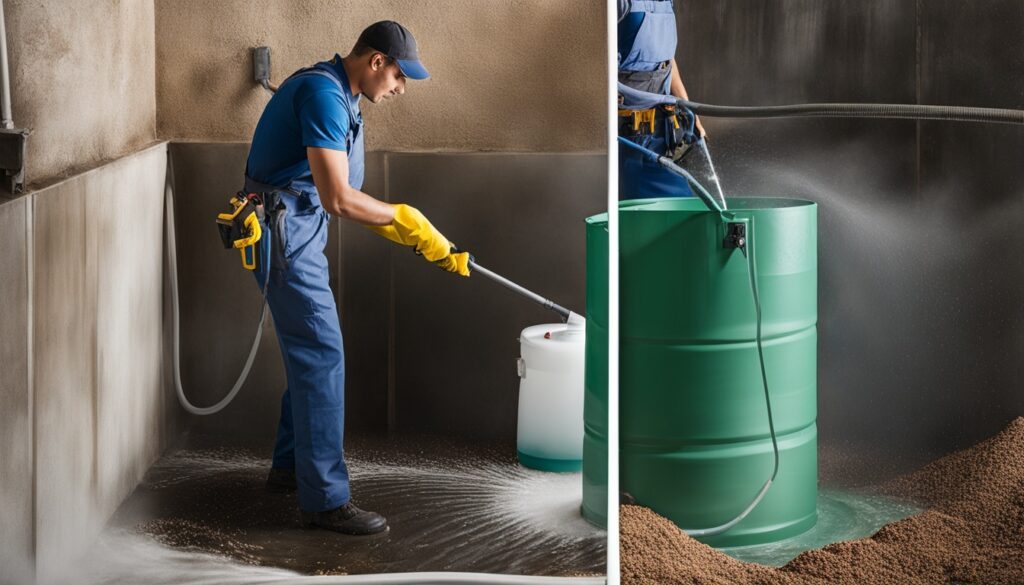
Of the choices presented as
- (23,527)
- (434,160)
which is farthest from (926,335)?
(23,527)

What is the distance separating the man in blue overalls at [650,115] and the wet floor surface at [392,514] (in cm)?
99

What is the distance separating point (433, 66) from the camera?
7.57 feet

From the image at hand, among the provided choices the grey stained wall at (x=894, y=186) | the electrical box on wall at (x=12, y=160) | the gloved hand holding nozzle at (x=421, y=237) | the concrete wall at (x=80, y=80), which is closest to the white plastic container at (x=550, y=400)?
the gloved hand holding nozzle at (x=421, y=237)

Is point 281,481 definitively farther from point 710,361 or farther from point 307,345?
point 710,361

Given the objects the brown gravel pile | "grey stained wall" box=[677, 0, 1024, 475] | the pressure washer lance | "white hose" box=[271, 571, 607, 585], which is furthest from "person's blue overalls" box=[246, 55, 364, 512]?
"grey stained wall" box=[677, 0, 1024, 475]

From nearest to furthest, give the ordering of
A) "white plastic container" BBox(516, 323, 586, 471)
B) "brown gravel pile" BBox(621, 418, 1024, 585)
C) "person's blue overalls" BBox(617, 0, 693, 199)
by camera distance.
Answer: "white plastic container" BBox(516, 323, 586, 471), "brown gravel pile" BBox(621, 418, 1024, 585), "person's blue overalls" BBox(617, 0, 693, 199)

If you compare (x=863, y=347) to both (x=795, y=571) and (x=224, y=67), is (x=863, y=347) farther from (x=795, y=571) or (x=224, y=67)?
(x=224, y=67)

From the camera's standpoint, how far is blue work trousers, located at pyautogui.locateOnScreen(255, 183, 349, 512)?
7.42 feet

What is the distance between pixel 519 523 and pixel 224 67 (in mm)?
1043

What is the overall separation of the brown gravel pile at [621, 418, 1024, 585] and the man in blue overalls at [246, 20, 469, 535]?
2.16 ft

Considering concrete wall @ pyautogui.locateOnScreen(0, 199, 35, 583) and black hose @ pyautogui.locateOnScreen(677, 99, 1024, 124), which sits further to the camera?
black hose @ pyautogui.locateOnScreen(677, 99, 1024, 124)

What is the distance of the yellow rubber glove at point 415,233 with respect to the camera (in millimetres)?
2322

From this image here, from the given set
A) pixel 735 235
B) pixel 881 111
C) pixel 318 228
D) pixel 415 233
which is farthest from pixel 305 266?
pixel 881 111

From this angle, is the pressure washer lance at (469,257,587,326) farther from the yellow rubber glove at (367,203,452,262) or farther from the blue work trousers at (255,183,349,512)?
the blue work trousers at (255,183,349,512)
